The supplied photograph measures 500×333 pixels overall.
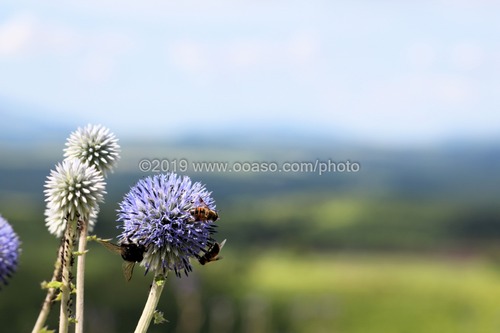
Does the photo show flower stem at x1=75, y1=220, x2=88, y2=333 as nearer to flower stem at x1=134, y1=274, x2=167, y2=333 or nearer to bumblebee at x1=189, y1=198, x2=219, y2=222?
flower stem at x1=134, y1=274, x2=167, y2=333

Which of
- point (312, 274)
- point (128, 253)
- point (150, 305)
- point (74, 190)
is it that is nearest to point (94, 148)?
point (74, 190)

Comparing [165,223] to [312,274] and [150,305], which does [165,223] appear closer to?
[150,305]

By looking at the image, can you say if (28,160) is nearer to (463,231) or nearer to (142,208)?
(463,231)

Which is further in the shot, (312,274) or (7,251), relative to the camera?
(312,274)

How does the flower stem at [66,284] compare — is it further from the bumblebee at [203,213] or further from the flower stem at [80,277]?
the bumblebee at [203,213]

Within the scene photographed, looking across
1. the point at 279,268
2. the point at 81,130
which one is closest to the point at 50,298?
the point at 81,130

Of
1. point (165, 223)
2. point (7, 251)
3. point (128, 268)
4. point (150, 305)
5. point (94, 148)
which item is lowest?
point (150, 305)

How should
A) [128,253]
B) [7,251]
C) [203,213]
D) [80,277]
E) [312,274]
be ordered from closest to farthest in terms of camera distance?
1. [80,277]
2. [128,253]
3. [203,213]
4. [7,251]
5. [312,274]
